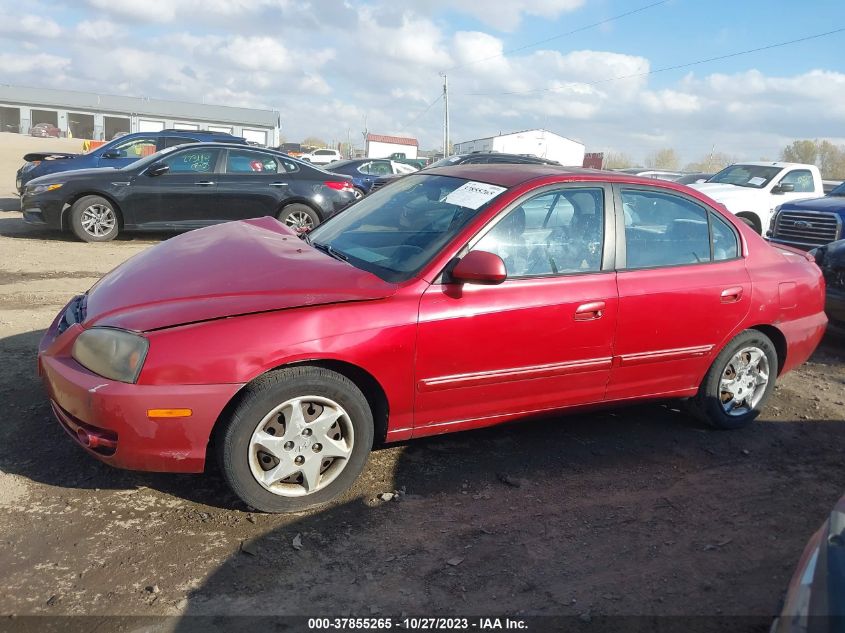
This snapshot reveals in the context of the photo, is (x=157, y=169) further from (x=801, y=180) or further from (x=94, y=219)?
(x=801, y=180)

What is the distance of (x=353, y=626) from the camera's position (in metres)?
2.62

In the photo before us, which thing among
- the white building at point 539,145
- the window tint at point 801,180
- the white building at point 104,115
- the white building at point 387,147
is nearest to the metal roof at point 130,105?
the white building at point 104,115

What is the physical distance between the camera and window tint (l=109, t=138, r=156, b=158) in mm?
12422

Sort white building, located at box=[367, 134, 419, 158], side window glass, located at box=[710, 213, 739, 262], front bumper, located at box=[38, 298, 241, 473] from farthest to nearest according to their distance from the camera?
1. white building, located at box=[367, 134, 419, 158]
2. side window glass, located at box=[710, 213, 739, 262]
3. front bumper, located at box=[38, 298, 241, 473]

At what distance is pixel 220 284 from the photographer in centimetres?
337

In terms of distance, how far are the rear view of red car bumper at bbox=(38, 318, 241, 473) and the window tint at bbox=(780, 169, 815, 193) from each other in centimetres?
1304

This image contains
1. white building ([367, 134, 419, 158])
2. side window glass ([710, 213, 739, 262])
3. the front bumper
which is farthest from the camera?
white building ([367, 134, 419, 158])

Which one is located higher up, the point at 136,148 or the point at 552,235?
the point at 136,148

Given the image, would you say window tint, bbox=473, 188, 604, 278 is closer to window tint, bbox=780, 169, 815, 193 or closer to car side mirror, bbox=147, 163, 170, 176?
car side mirror, bbox=147, 163, 170, 176

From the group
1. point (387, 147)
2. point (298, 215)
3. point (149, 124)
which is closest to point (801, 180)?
point (298, 215)

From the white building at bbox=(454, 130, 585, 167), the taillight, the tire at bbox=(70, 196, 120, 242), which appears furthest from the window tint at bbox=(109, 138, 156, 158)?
the white building at bbox=(454, 130, 585, 167)

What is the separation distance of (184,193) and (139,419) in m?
7.68

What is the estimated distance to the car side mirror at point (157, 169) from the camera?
984cm

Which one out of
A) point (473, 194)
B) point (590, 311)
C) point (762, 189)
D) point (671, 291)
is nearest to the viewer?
point (590, 311)
